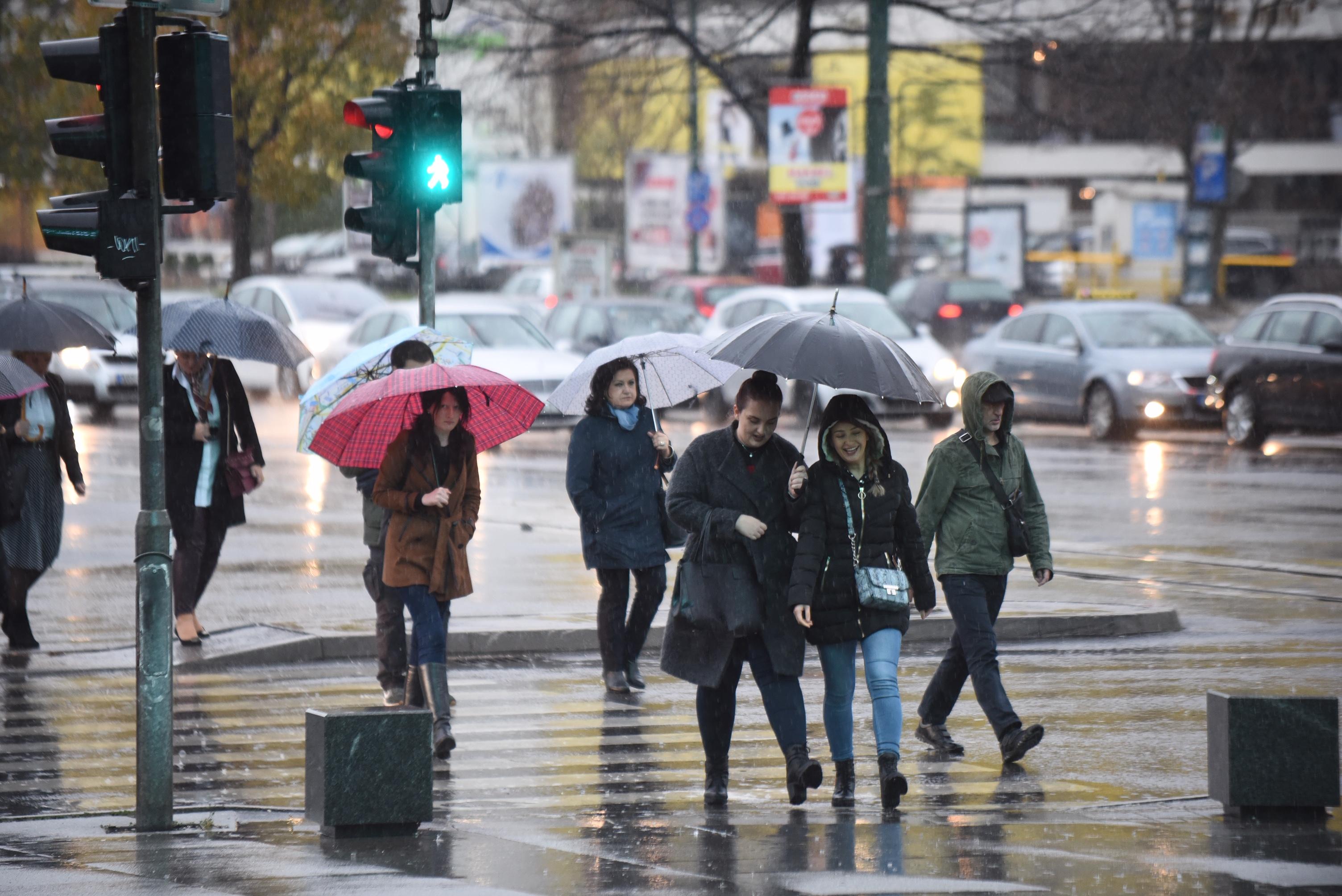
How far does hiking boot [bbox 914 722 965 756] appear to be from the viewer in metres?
8.47

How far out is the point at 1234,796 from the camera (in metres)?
7.05

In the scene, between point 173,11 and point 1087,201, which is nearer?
point 173,11

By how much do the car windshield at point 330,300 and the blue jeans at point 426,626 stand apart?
69.6 ft

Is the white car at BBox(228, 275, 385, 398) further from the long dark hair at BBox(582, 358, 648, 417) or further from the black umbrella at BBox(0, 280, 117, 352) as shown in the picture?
the long dark hair at BBox(582, 358, 648, 417)

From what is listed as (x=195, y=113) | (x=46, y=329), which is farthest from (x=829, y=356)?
(x=46, y=329)

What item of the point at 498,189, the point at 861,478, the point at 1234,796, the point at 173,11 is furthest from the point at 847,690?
the point at 498,189

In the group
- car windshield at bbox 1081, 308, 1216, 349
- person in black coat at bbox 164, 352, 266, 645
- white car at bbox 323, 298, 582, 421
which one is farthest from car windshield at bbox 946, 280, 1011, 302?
person in black coat at bbox 164, 352, 266, 645

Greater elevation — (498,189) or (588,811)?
(498,189)

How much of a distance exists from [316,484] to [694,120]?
2207 centimetres

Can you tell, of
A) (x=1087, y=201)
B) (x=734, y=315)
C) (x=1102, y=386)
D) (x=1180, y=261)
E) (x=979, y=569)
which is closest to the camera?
(x=979, y=569)

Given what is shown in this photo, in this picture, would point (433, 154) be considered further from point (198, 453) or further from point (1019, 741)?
point (1019, 741)

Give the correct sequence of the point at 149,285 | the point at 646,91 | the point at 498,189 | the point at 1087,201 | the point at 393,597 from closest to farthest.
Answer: the point at 149,285 → the point at 393,597 → the point at 646,91 → the point at 498,189 → the point at 1087,201

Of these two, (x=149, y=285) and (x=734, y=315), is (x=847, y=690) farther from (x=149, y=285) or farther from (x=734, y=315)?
(x=734, y=315)

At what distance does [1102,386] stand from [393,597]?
16.3 meters
